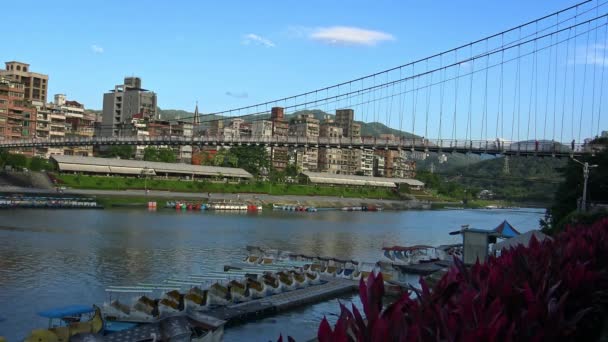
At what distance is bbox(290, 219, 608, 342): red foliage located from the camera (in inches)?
122

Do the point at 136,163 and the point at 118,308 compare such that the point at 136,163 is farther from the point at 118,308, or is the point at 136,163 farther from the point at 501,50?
the point at 118,308

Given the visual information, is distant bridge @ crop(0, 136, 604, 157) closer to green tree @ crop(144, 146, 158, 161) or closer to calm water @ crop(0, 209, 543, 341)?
calm water @ crop(0, 209, 543, 341)

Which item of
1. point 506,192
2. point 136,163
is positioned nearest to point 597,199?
point 136,163

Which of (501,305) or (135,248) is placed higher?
(501,305)

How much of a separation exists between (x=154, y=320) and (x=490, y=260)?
9.18m

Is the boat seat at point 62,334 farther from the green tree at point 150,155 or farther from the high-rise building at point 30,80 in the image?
the high-rise building at point 30,80

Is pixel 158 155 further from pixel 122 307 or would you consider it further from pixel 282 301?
pixel 122 307

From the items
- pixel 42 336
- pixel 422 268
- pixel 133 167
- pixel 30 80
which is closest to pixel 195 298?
pixel 42 336

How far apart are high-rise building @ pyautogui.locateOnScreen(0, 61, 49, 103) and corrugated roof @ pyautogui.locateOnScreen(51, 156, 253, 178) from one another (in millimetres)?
A: 34882

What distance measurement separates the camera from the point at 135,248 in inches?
→ 1107

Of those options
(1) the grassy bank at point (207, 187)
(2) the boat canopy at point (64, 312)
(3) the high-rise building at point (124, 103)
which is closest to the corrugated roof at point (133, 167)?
(1) the grassy bank at point (207, 187)

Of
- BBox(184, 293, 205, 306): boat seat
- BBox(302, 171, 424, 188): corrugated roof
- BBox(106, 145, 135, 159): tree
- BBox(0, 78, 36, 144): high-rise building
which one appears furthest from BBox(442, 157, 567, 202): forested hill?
BBox(184, 293, 205, 306): boat seat

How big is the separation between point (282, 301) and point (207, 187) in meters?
57.1

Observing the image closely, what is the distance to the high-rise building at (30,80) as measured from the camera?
9844 cm
